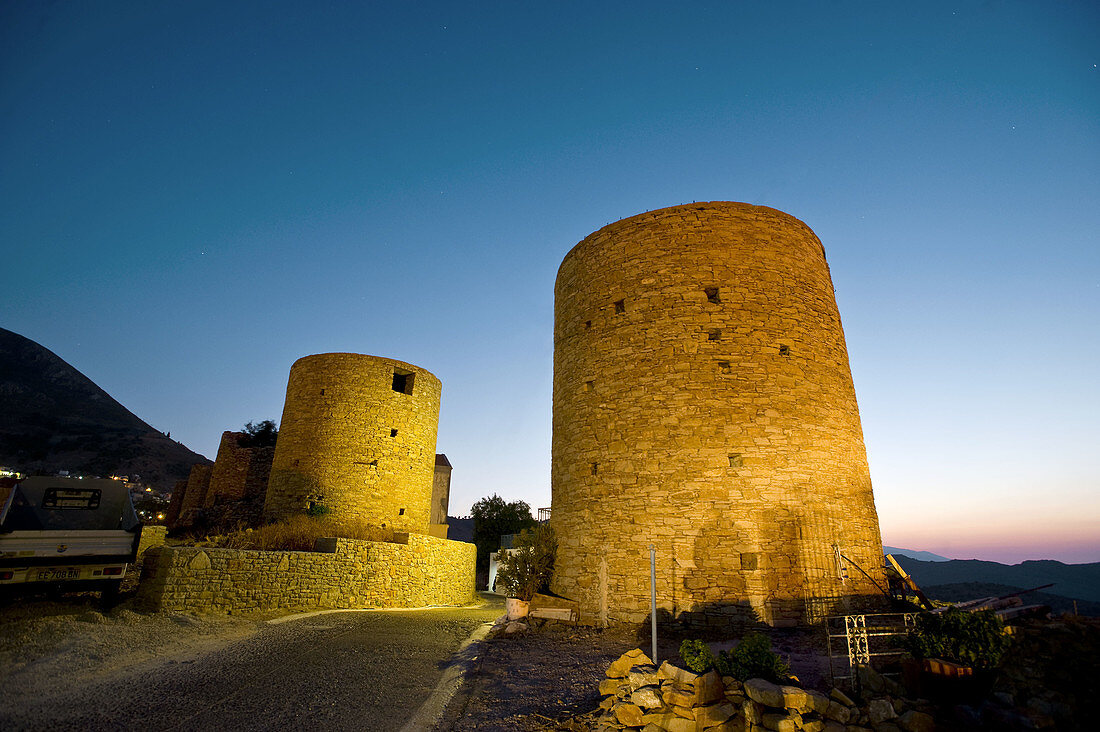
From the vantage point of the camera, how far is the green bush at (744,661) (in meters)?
4.95

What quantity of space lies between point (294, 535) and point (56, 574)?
5672 mm

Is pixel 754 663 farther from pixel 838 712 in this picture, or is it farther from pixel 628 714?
pixel 628 714

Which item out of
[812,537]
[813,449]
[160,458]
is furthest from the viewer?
[160,458]

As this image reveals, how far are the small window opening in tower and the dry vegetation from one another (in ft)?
19.4

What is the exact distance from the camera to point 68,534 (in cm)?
766

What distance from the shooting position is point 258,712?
470 cm

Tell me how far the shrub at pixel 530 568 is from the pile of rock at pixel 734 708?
17.6 ft

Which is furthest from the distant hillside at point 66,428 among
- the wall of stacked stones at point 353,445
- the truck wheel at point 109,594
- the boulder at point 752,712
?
the boulder at point 752,712

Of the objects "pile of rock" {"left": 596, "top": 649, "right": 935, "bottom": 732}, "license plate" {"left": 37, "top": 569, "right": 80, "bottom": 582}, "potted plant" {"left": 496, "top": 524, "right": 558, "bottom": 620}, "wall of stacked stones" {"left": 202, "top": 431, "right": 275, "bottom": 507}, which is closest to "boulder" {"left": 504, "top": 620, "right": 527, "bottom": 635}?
"potted plant" {"left": 496, "top": 524, "right": 558, "bottom": 620}

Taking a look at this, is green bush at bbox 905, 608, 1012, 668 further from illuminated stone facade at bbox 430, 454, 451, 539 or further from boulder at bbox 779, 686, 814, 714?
illuminated stone facade at bbox 430, 454, 451, 539

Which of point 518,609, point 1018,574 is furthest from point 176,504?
point 1018,574

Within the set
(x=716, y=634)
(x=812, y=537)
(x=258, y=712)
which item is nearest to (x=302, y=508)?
(x=258, y=712)

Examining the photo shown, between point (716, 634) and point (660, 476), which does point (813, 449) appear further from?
point (716, 634)

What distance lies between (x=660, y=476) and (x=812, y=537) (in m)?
2.84
